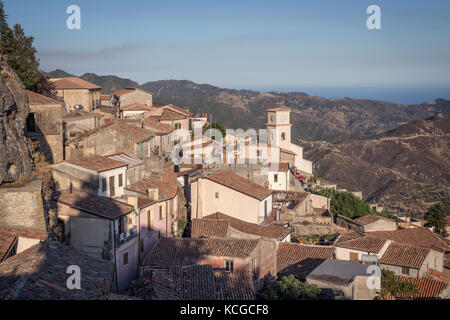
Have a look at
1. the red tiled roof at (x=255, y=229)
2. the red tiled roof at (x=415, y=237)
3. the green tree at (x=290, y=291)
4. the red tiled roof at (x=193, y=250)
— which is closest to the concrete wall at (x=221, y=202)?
the red tiled roof at (x=255, y=229)

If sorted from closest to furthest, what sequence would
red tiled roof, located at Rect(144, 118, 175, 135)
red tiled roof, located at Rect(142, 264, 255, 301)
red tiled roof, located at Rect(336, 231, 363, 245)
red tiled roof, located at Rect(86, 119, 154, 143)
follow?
red tiled roof, located at Rect(142, 264, 255, 301)
red tiled roof, located at Rect(336, 231, 363, 245)
red tiled roof, located at Rect(86, 119, 154, 143)
red tiled roof, located at Rect(144, 118, 175, 135)

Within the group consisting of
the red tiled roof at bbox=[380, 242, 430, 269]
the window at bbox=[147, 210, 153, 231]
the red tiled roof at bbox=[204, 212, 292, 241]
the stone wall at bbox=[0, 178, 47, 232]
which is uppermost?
the stone wall at bbox=[0, 178, 47, 232]

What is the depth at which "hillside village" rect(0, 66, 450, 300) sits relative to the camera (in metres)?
13.9

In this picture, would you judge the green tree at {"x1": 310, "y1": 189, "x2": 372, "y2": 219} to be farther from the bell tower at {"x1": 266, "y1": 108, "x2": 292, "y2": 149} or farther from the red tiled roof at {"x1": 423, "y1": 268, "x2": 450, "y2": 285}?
the bell tower at {"x1": 266, "y1": 108, "x2": 292, "y2": 149}

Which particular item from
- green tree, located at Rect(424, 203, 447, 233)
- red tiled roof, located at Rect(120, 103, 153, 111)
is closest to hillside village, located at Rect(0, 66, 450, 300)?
green tree, located at Rect(424, 203, 447, 233)

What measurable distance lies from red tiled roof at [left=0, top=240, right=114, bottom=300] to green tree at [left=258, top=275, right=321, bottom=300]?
609cm

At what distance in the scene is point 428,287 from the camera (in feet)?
76.0

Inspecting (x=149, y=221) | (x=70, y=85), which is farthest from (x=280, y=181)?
(x=70, y=85)

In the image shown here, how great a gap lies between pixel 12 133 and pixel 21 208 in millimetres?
3381

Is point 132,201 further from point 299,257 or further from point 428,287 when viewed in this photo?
point 428,287
